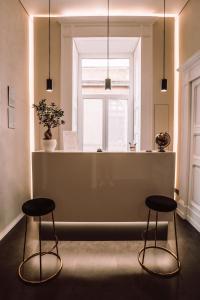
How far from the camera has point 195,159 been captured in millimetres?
3260

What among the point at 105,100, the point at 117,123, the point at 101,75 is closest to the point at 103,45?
the point at 101,75

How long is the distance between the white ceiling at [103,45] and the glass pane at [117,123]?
124cm

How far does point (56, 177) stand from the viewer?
9.18ft

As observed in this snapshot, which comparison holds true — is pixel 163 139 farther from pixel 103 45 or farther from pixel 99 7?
pixel 103 45

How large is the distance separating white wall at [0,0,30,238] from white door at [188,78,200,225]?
9.68ft

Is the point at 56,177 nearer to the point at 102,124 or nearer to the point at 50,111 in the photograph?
the point at 50,111

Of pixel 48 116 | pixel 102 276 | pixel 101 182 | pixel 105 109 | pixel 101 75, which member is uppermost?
pixel 101 75

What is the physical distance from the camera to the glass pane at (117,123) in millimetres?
5219

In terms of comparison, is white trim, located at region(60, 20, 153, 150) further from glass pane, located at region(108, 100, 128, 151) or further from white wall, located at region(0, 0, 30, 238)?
glass pane, located at region(108, 100, 128, 151)

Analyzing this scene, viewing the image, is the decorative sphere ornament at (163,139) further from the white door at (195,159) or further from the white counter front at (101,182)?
the white door at (195,159)

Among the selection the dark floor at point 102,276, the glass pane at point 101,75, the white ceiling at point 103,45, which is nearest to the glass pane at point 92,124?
the glass pane at point 101,75

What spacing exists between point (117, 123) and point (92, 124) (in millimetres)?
661

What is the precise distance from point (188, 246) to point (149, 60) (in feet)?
11.6

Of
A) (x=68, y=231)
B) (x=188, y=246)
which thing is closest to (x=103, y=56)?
(x=68, y=231)
